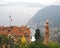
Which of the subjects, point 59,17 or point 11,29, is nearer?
point 11,29

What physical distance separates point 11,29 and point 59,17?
4105 centimetres

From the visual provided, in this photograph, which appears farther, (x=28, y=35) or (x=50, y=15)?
(x=50, y=15)

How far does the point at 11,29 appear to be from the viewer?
187ft

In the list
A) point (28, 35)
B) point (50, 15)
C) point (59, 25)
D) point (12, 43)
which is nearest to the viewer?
point (12, 43)

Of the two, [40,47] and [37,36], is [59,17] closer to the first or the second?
[37,36]

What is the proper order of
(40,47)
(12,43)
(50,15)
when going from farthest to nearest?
(50,15) → (40,47) → (12,43)

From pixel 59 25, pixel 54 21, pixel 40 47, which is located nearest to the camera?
pixel 40 47

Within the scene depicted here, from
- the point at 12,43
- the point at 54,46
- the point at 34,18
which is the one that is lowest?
the point at 34,18

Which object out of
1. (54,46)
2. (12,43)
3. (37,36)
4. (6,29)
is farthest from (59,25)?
(12,43)

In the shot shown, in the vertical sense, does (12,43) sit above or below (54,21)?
above

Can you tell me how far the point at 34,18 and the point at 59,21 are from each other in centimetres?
2335

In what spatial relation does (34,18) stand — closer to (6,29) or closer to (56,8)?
(56,8)

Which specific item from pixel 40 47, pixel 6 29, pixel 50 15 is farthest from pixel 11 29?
pixel 50 15

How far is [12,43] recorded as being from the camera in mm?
13328
